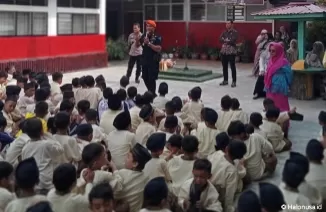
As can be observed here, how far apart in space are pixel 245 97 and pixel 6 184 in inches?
290

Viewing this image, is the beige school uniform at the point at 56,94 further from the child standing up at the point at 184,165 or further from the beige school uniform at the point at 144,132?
the child standing up at the point at 184,165

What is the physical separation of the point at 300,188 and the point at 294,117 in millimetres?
4855

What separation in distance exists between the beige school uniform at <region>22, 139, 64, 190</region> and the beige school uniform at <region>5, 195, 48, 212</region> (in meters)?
0.89

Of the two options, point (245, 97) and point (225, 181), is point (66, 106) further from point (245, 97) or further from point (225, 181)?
point (245, 97)

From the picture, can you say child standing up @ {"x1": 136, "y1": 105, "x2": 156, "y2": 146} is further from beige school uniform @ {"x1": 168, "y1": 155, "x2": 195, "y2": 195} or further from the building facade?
the building facade

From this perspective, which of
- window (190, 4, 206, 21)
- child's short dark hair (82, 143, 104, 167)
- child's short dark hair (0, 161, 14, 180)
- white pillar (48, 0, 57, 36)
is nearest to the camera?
child's short dark hair (0, 161, 14, 180)

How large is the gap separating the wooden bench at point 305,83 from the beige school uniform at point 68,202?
303 inches

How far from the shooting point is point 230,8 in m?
19.5

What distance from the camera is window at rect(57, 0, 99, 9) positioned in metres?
14.0

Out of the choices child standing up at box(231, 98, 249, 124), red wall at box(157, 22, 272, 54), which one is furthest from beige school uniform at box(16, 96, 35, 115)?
red wall at box(157, 22, 272, 54)

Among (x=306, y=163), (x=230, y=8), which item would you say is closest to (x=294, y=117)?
(x=306, y=163)

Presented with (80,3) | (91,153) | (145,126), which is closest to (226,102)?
(145,126)

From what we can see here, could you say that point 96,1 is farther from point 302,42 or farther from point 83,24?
point 302,42

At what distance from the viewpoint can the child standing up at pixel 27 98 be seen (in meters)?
6.54
